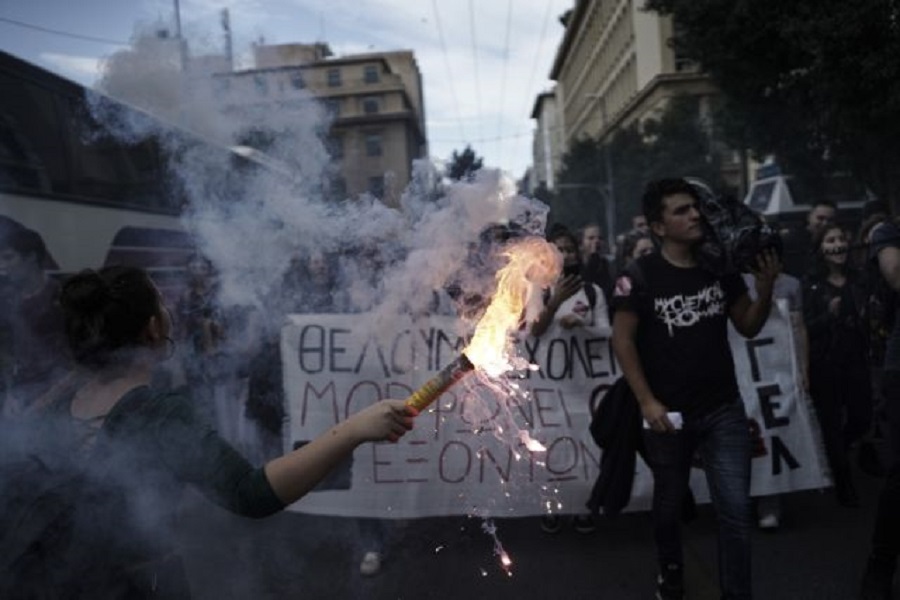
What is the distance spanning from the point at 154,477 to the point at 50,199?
5.14 m

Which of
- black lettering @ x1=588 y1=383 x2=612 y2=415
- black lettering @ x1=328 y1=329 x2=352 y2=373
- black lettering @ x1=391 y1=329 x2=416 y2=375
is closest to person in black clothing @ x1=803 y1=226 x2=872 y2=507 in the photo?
black lettering @ x1=588 y1=383 x2=612 y2=415

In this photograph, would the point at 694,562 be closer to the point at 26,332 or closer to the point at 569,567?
the point at 569,567

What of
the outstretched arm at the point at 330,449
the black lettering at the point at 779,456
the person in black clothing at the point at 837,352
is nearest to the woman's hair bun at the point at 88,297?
the outstretched arm at the point at 330,449

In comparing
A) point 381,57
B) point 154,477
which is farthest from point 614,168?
point 154,477

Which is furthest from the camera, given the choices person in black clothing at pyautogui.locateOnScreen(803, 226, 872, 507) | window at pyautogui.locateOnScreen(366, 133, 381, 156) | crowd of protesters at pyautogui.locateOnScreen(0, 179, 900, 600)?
window at pyautogui.locateOnScreen(366, 133, 381, 156)

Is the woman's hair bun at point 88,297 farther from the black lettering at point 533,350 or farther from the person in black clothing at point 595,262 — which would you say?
the person in black clothing at point 595,262

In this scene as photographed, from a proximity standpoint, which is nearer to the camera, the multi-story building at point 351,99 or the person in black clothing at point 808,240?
the multi-story building at point 351,99

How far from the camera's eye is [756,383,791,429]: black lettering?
198 inches

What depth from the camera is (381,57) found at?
7324 mm

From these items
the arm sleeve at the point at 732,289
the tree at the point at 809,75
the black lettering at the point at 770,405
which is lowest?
the black lettering at the point at 770,405

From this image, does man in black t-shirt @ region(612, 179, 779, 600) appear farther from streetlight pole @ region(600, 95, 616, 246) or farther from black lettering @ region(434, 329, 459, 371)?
streetlight pole @ region(600, 95, 616, 246)

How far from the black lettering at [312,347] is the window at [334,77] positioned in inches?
72.6

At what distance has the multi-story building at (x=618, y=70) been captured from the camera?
148ft

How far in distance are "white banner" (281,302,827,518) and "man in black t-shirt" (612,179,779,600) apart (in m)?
1.30
